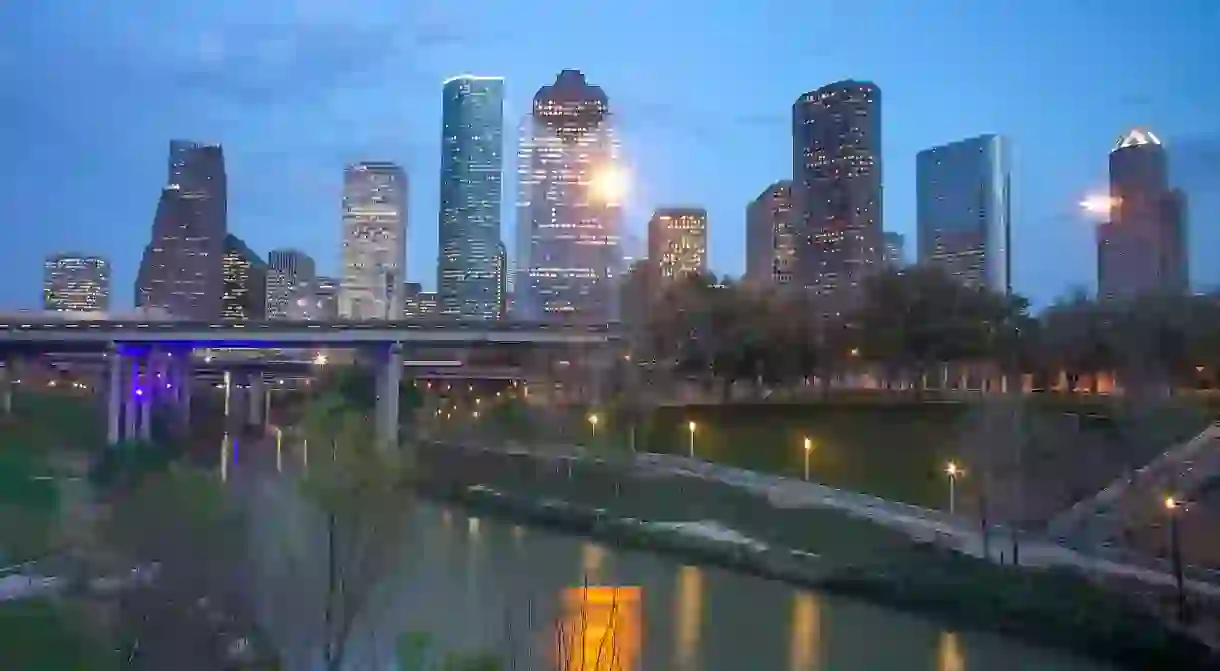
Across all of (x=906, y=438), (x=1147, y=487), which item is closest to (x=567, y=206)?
(x=906, y=438)

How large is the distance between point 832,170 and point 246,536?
4416 cm

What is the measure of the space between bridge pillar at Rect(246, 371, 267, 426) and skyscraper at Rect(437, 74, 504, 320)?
971 inches

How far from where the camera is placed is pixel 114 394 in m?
18.0

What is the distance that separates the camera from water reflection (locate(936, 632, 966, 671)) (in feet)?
25.2

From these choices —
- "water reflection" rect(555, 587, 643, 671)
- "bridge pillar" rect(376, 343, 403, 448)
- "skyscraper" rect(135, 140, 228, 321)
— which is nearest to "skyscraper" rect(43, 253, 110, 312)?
"skyscraper" rect(135, 140, 228, 321)

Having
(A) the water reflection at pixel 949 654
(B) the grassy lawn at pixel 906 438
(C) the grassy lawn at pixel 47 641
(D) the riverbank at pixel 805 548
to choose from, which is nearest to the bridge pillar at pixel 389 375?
(B) the grassy lawn at pixel 906 438

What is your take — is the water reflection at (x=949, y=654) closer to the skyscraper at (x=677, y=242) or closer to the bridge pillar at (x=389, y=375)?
the bridge pillar at (x=389, y=375)

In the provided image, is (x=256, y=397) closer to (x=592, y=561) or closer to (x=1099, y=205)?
(x=592, y=561)

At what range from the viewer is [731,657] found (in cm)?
769

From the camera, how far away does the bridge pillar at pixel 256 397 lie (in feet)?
63.0

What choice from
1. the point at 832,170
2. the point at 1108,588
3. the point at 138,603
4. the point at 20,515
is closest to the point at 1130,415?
the point at 1108,588

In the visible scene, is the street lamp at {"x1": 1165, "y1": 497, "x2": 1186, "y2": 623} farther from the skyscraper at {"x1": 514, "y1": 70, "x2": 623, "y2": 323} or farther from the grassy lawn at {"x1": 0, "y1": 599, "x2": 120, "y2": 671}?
the skyscraper at {"x1": 514, "y1": 70, "x2": 623, "y2": 323}

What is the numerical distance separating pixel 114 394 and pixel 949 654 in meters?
14.7

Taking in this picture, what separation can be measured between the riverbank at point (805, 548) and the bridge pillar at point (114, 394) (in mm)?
4893
